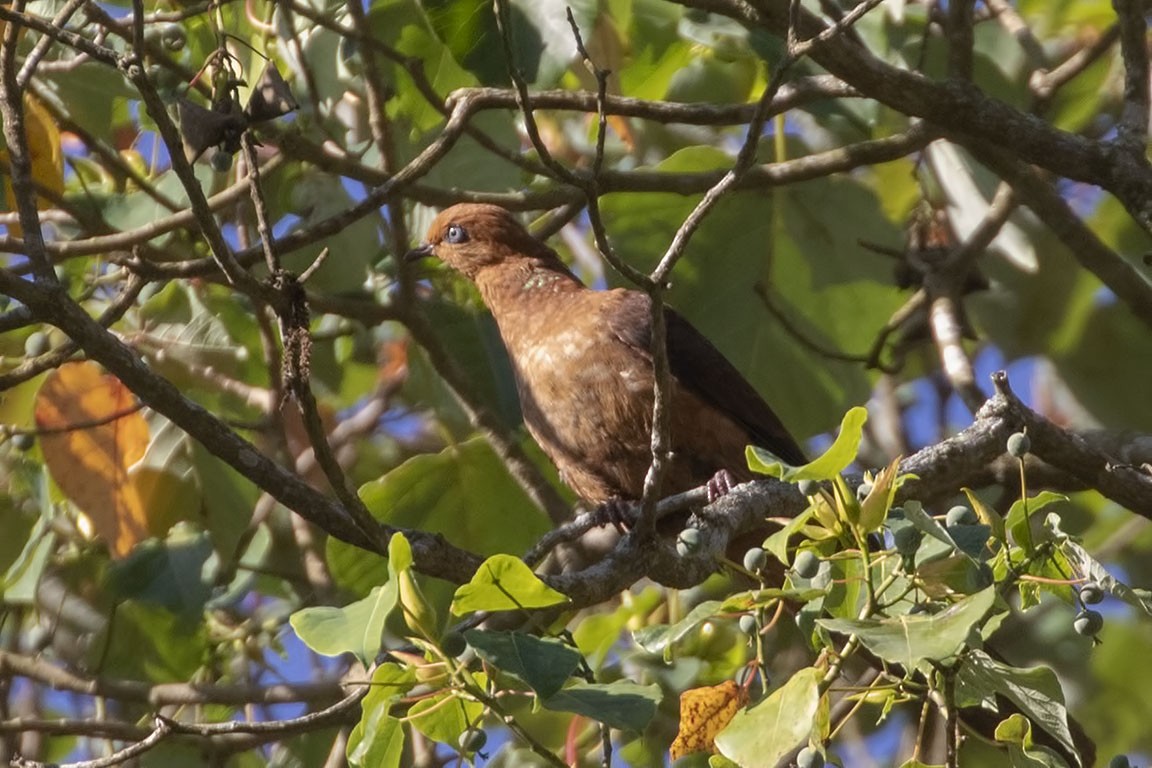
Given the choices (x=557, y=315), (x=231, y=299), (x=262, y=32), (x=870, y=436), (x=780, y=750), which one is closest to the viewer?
(x=780, y=750)

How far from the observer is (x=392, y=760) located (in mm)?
2520

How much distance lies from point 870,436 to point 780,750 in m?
3.70

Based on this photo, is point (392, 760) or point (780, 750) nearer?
point (780, 750)

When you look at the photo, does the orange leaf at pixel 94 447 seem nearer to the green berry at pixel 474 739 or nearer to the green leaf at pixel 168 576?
the green leaf at pixel 168 576

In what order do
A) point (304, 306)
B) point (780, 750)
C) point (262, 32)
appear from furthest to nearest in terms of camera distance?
point (262, 32)
point (304, 306)
point (780, 750)

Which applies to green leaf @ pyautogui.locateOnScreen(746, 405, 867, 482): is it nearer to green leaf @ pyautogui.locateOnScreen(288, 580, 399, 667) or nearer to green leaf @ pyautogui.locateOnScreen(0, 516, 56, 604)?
green leaf @ pyautogui.locateOnScreen(288, 580, 399, 667)

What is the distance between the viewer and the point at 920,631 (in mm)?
2229

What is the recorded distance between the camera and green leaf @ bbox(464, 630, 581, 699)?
7.41 feet

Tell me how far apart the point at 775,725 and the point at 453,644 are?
1.68 feet

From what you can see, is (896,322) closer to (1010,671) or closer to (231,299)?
(231,299)

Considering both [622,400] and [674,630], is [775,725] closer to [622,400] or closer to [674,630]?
[674,630]

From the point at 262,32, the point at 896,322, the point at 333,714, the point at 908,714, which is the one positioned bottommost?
the point at 908,714

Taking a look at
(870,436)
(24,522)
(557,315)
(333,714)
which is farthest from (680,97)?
(333,714)

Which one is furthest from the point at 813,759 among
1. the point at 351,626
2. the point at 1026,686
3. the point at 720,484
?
the point at 720,484
